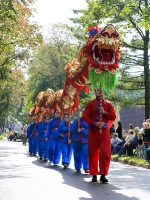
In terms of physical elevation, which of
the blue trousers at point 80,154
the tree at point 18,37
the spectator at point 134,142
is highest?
the tree at point 18,37

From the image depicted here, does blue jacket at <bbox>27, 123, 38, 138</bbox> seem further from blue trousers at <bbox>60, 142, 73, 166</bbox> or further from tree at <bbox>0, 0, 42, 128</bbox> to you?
blue trousers at <bbox>60, 142, 73, 166</bbox>

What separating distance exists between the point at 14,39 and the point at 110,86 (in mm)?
14772

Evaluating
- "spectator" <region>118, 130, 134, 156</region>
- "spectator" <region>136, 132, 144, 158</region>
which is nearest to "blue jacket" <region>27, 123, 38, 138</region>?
"spectator" <region>118, 130, 134, 156</region>

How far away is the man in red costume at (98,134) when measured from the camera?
10.7 metres

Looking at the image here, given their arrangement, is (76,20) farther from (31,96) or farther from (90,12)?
(90,12)

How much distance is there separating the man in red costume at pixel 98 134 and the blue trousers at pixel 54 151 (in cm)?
583

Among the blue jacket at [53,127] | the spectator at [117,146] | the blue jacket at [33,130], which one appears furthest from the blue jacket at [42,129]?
the spectator at [117,146]

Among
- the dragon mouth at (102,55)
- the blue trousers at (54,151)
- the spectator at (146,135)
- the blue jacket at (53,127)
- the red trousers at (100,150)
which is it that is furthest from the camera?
the spectator at (146,135)

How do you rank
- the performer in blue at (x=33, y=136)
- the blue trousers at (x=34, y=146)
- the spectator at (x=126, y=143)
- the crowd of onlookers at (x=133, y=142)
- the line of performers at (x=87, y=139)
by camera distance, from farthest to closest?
the blue trousers at (x=34, y=146), the performer in blue at (x=33, y=136), the spectator at (x=126, y=143), the crowd of onlookers at (x=133, y=142), the line of performers at (x=87, y=139)

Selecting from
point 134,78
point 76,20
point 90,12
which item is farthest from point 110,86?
point 76,20

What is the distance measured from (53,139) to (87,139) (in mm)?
4426

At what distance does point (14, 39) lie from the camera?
82.0ft

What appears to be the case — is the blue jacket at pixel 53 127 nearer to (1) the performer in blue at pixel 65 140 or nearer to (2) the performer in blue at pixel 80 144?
(1) the performer in blue at pixel 65 140

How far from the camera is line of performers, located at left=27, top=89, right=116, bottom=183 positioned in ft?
35.4
